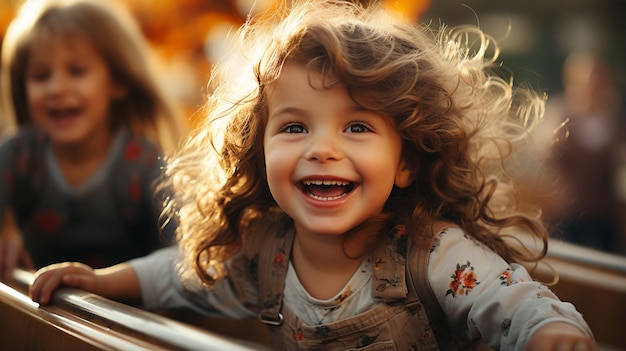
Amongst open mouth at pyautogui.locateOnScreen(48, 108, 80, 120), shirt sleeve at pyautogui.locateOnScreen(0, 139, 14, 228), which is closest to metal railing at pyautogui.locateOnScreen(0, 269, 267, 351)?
shirt sleeve at pyautogui.locateOnScreen(0, 139, 14, 228)

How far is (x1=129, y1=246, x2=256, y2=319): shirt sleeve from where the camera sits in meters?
1.81

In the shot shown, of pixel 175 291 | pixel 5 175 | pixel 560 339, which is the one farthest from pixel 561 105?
pixel 560 339

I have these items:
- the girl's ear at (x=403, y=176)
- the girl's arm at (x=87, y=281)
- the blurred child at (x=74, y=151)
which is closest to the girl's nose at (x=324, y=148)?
the girl's ear at (x=403, y=176)

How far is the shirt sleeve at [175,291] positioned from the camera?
5.93 ft

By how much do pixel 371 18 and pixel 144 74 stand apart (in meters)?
1.28

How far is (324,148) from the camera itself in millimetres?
1453

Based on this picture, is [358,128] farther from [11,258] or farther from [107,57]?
[107,57]

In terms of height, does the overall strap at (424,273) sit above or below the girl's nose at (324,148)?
below

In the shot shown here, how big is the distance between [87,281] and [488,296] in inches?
31.5

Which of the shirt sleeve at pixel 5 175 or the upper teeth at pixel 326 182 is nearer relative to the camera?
the upper teeth at pixel 326 182

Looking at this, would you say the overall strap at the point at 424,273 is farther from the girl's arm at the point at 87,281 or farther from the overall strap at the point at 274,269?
the girl's arm at the point at 87,281

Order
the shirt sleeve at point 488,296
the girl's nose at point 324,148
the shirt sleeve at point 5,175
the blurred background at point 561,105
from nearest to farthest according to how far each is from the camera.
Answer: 1. the shirt sleeve at point 488,296
2. the girl's nose at point 324,148
3. the shirt sleeve at point 5,175
4. the blurred background at point 561,105

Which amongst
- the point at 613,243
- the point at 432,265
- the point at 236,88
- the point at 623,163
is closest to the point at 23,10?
the point at 236,88

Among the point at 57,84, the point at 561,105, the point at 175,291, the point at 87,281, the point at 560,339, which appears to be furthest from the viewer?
the point at 561,105
